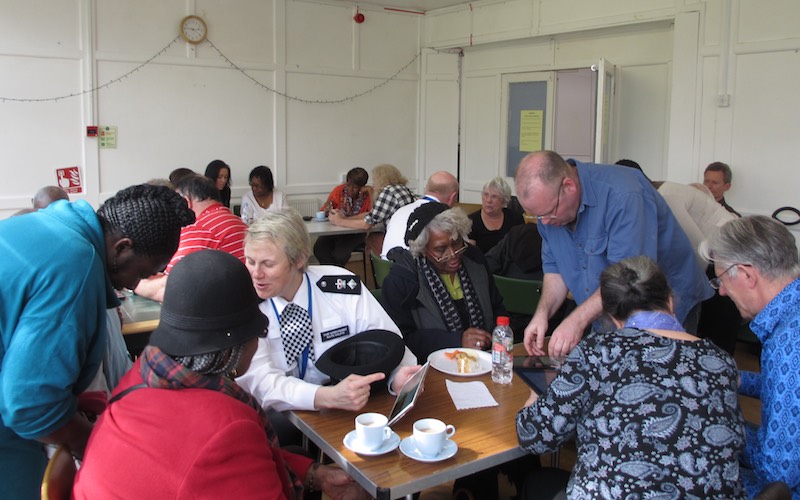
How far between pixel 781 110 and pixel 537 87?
2751 millimetres

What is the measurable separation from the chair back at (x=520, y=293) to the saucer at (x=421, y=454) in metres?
1.86

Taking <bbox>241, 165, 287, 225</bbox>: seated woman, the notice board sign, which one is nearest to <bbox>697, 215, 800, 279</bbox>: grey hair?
<bbox>241, 165, 287, 225</bbox>: seated woman

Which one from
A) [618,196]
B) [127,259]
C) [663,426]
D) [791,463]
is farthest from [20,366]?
[618,196]

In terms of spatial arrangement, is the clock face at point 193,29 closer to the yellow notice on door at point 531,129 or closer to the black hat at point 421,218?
the yellow notice on door at point 531,129

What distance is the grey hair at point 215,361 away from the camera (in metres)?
1.44

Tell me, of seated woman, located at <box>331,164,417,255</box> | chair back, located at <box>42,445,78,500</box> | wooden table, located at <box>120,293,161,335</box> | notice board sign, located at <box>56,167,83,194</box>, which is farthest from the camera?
notice board sign, located at <box>56,167,83,194</box>

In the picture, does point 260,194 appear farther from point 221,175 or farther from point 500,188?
point 500,188

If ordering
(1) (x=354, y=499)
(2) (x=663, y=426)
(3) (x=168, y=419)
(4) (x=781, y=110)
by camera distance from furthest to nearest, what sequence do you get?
(4) (x=781, y=110) → (1) (x=354, y=499) → (2) (x=663, y=426) → (3) (x=168, y=419)

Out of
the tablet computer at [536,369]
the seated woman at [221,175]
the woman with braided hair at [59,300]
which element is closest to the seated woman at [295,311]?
the tablet computer at [536,369]

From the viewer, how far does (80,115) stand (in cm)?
665

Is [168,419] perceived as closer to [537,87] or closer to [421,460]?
[421,460]

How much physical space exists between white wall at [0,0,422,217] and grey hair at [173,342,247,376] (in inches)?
232

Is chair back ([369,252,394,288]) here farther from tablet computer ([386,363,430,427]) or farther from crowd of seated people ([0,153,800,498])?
tablet computer ([386,363,430,427])

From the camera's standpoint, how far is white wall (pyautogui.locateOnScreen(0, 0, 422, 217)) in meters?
6.40
